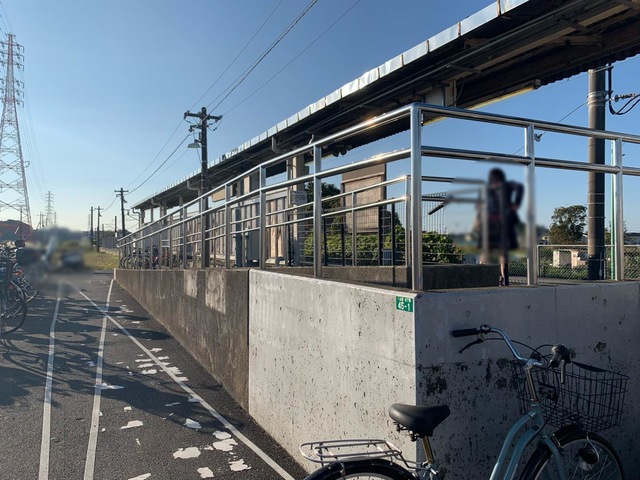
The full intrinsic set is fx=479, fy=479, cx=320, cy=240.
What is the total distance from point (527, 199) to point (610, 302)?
59.5 inches

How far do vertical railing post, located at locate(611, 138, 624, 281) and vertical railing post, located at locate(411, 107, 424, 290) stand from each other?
6.25 feet

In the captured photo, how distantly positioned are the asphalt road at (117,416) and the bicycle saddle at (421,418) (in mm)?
1983

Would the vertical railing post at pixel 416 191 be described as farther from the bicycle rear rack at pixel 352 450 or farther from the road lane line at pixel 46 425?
the road lane line at pixel 46 425

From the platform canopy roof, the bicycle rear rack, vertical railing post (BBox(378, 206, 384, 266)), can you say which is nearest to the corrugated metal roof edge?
the platform canopy roof

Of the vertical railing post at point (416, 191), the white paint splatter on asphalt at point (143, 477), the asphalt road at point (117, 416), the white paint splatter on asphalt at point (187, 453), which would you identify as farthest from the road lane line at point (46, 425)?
the vertical railing post at point (416, 191)

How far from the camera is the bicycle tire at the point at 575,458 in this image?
95.7 inches

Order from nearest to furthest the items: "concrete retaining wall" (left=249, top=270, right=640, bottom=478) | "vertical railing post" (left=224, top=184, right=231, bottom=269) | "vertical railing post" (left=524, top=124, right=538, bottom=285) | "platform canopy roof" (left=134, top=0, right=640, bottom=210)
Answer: "vertical railing post" (left=524, top=124, right=538, bottom=285) < "concrete retaining wall" (left=249, top=270, right=640, bottom=478) < "vertical railing post" (left=224, top=184, right=231, bottom=269) < "platform canopy roof" (left=134, top=0, right=640, bottom=210)

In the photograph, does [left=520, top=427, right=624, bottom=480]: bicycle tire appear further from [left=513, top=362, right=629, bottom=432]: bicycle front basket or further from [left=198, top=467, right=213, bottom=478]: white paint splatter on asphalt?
[left=198, top=467, right=213, bottom=478]: white paint splatter on asphalt

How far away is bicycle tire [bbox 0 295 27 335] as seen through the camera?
9.17m

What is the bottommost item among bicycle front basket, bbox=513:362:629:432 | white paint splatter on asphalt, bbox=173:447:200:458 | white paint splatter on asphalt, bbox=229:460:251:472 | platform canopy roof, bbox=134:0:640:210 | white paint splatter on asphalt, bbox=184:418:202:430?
white paint splatter on asphalt, bbox=229:460:251:472

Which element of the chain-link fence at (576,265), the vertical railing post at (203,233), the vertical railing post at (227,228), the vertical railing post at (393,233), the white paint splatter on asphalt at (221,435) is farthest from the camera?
the vertical railing post at (203,233)

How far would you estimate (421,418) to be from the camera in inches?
84.2

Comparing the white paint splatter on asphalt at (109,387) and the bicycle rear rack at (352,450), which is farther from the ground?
the bicycle rear rack at (352,450)

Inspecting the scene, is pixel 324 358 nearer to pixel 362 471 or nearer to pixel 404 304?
pixel 404 304
